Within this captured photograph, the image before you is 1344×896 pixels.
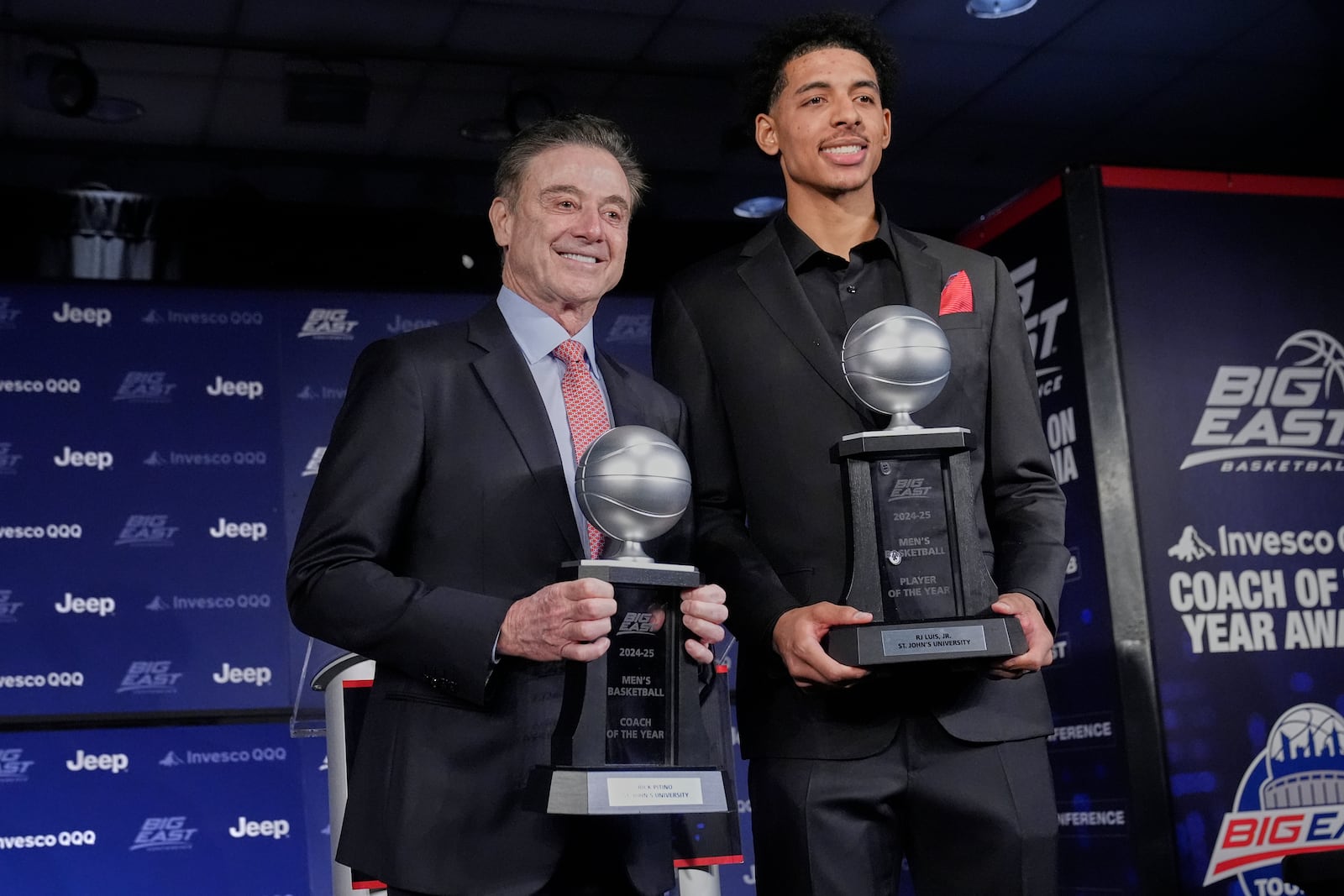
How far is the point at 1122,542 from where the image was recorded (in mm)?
4285

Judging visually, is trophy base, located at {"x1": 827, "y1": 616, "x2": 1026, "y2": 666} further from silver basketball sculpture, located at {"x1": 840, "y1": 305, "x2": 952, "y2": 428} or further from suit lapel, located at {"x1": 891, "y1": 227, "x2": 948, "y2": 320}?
suit lapel, located at {"x1": 891, "y1": 227, "x2": 948, "y2": 320}

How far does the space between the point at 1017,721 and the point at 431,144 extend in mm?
5316

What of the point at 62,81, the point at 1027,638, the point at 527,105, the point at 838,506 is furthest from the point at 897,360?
the point at 62,81

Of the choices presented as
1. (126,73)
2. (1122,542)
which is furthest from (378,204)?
(1122,542)

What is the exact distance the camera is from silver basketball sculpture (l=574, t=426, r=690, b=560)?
1.67 m

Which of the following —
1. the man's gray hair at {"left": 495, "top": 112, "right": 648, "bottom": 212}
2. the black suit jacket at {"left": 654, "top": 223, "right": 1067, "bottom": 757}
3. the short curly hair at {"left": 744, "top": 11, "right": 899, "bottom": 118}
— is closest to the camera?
the black suit jacket at {"left": 654, "top": 223, "right": 1067, "bottom": 757}

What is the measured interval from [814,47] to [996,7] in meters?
3.83

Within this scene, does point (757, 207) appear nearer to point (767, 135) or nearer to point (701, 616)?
point (767, 135)

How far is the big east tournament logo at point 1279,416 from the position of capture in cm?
442

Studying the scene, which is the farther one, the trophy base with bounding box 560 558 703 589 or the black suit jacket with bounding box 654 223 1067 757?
the black suit jacket with bounding box 654 223 1067 757

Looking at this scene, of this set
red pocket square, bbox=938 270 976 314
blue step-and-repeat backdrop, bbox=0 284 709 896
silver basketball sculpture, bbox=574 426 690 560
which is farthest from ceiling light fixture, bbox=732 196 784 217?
silver basketball sculpture, bbox=574 426 690 560

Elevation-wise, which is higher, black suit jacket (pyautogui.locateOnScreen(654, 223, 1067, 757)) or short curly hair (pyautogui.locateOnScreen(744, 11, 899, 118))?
short curly hair (pyautogui.locateOnScreen(744, 11, 899, 118))

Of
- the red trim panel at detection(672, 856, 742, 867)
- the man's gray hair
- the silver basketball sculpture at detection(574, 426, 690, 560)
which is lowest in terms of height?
the red trim panel at detection(672, 856, 742, 867)

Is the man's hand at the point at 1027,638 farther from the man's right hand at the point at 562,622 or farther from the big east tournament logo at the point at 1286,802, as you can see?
the big east tournament logo at the point at 1286,802
